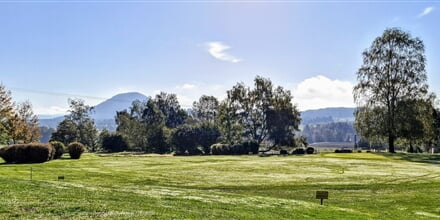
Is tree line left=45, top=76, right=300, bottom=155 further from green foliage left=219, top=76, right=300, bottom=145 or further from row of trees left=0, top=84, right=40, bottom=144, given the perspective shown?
row of trees left=0, top=84, right=40, bottom=144

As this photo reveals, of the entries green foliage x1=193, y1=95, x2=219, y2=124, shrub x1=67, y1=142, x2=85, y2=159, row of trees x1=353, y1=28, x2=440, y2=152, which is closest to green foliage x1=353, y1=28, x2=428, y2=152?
row of trees x1=353, y1=28, x2=440, y2=152

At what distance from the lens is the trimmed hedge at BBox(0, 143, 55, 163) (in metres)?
48.1

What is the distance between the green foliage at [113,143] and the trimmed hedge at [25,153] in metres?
56.0

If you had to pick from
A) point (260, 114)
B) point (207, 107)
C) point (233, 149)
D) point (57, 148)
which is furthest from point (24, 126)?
A: point (207, 107)

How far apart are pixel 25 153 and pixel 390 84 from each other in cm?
6319

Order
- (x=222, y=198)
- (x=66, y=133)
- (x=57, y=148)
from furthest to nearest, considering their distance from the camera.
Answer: (x=66, y=133) < (x=57, y=148) < (x=222, y=198)

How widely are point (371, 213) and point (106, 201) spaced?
1303 centimetres

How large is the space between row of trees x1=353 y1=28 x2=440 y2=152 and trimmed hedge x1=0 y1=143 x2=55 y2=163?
187 ft

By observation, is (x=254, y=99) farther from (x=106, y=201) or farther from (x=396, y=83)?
(x=106, y=201)

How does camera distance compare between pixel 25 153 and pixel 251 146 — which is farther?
pixel 251 146

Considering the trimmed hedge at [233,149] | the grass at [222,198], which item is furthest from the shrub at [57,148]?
the trimmed hedge at [233,149]

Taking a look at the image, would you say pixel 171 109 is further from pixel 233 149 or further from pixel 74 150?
pixel 74 150

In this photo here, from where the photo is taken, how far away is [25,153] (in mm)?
48781

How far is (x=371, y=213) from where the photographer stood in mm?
21422
